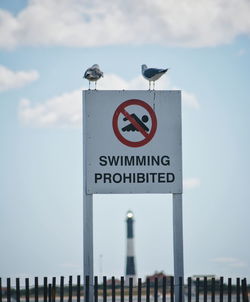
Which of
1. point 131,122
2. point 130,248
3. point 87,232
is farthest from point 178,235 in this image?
point 130,248

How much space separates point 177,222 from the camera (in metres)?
17.3

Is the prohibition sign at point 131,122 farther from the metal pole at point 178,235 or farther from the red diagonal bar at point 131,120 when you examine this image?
the metal pole at point 178,235

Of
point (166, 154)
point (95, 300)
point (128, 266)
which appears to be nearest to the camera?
point (95, 300)

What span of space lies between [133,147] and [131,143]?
0.31 feet

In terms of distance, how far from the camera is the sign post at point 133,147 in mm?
17047

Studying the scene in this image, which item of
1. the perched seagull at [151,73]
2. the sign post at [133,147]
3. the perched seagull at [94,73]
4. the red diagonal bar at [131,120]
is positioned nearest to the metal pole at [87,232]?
the sign post at [133,147]

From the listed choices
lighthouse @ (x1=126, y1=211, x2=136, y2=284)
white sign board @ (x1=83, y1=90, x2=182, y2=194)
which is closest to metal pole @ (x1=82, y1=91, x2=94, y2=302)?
white sign board @ (x1=83, y1=90, x2=182, y2=194)

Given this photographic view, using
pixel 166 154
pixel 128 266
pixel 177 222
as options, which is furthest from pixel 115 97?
pixel 128 266

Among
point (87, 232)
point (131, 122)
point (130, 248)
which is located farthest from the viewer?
point (130, 248)

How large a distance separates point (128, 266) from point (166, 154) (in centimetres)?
6126

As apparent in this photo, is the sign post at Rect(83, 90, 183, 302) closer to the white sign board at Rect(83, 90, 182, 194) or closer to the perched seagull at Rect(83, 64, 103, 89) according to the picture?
the white sign board at Rect(83, 90, 182, 194)

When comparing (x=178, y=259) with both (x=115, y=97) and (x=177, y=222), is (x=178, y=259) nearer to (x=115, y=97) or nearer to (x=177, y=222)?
(x=177, y=222)

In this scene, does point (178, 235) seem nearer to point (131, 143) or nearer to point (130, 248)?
point (131, 143)

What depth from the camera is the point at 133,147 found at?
681 inches
